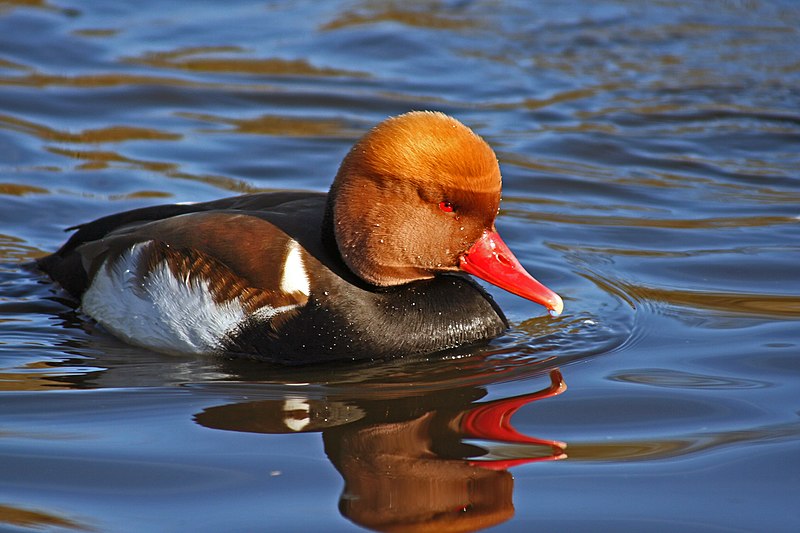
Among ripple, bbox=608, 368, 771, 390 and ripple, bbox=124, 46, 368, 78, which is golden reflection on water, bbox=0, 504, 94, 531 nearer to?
ripple, bbox=608, 368, 771, 390

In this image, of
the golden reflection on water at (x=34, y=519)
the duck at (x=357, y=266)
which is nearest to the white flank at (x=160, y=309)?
the duck at (x=357, y=266)

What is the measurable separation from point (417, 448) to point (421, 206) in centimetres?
121

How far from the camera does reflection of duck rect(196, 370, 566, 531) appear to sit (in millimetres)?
3693

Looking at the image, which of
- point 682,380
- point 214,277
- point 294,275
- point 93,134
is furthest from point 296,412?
point 93,134

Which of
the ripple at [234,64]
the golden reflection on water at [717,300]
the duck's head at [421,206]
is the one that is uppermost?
the ripple at [234,64]

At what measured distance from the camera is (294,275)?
5.06m

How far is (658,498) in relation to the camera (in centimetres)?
379

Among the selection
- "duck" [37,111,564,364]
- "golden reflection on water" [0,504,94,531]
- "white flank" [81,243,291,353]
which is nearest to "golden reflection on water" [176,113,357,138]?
"white flank" [81,243,291,353]

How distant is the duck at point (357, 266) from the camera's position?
16.3 feet

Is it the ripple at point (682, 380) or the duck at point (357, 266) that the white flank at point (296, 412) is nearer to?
the duck at point (357, 266)

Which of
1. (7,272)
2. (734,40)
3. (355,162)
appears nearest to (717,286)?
(355,162)

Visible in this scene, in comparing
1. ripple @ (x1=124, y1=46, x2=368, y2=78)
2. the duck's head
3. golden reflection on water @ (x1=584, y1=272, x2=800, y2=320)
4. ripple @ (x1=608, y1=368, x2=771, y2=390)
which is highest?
ripple @ (x1=124, y1=46, x2=368, y2=78)

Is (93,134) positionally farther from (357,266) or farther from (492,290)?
(357,266)

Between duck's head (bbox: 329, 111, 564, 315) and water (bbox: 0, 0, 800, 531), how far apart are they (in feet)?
1.25
